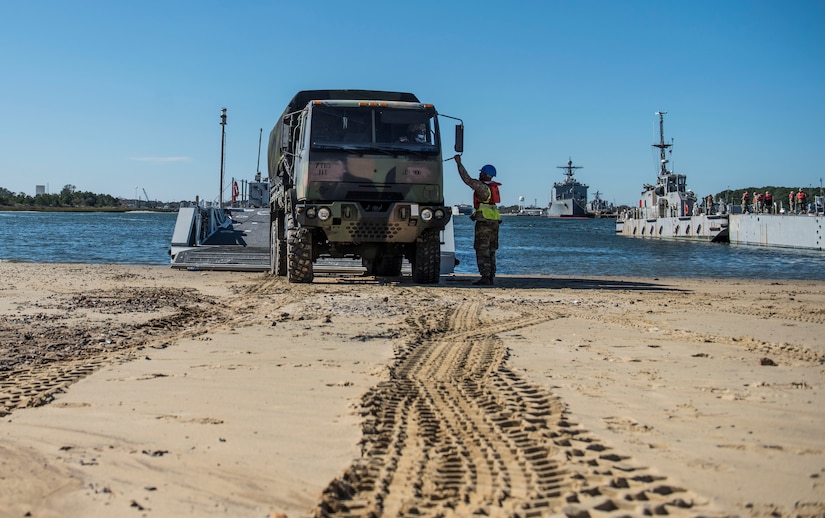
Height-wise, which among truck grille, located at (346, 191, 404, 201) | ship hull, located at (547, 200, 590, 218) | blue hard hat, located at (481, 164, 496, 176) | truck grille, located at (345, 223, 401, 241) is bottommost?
truck grille, located at (345, 223, 401, 241)

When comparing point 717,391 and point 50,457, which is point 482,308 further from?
point 50,457

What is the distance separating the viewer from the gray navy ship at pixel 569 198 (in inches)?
5586

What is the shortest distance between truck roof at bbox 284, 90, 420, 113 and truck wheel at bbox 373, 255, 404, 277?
363 centimetres

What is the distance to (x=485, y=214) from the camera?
1495 centimetres

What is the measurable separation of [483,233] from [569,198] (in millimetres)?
129882

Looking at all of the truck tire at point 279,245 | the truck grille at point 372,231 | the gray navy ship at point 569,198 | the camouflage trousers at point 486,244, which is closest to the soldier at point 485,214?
the camouflage trousers at point 486,244

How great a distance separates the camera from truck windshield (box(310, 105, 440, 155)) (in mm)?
13641

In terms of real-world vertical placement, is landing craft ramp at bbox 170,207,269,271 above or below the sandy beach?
above

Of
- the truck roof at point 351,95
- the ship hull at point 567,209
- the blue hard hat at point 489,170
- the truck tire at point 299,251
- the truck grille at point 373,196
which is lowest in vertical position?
the truck tire at point 299,251

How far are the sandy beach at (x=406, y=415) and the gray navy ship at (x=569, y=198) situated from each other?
134 metres

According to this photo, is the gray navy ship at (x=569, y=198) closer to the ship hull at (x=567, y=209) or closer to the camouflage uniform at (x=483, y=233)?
the ship hull at (x=567, y=209)

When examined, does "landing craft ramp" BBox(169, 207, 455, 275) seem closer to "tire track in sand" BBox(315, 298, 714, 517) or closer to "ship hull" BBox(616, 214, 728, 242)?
"tire track in sand" BBox(315, 298, 714, 517)

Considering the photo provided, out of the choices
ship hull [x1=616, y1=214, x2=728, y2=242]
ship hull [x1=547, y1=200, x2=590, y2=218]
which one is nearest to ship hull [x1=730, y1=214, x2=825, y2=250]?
ship hull [x1=616, y1=214, x2=728, y2=242]

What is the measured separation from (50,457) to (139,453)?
1.18 feet
